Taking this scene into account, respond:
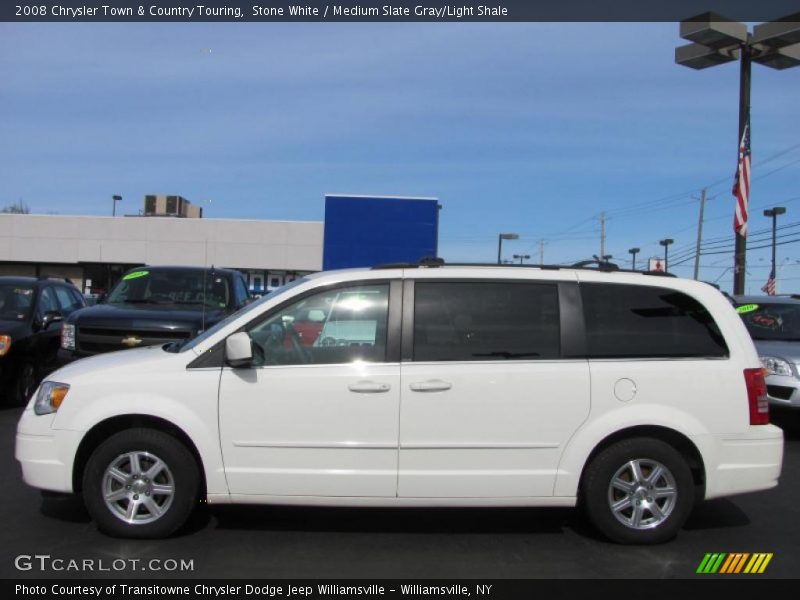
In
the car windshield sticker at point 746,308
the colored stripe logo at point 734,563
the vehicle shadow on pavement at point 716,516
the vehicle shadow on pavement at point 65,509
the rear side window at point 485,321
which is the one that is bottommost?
the vehicle shadow on pavement at point 65,509

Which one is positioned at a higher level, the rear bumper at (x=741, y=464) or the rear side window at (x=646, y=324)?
the rear side window at (x=646, y=324)

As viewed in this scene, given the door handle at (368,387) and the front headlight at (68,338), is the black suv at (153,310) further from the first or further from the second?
the door handle at (368,387)

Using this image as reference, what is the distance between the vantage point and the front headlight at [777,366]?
27.2 feet

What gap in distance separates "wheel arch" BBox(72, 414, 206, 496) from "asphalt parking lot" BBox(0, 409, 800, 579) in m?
0.46

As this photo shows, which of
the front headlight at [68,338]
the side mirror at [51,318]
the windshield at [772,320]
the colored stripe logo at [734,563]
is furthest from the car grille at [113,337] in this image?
the windshield at [772,320]

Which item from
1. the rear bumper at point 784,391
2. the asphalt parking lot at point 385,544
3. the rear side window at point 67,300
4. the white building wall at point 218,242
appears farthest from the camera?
the white building wall at point 218,242

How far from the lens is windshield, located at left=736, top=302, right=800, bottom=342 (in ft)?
31.0

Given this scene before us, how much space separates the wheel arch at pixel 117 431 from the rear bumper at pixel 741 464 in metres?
3.37

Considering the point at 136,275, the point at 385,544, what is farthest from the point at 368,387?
the point at 136,275

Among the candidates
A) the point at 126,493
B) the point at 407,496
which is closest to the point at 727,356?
the point at 407,496

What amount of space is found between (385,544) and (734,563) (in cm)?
221

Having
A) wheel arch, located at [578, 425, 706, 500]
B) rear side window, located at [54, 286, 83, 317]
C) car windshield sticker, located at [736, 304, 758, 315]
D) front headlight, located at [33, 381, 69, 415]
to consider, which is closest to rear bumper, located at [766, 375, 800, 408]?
car windshield sticker, located at [736, 304, 758, 315]

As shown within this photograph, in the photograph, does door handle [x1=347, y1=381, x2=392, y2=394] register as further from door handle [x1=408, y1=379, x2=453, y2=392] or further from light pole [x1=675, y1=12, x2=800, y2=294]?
light pole [x1=675, y1=12, x2=800, y2=294]
